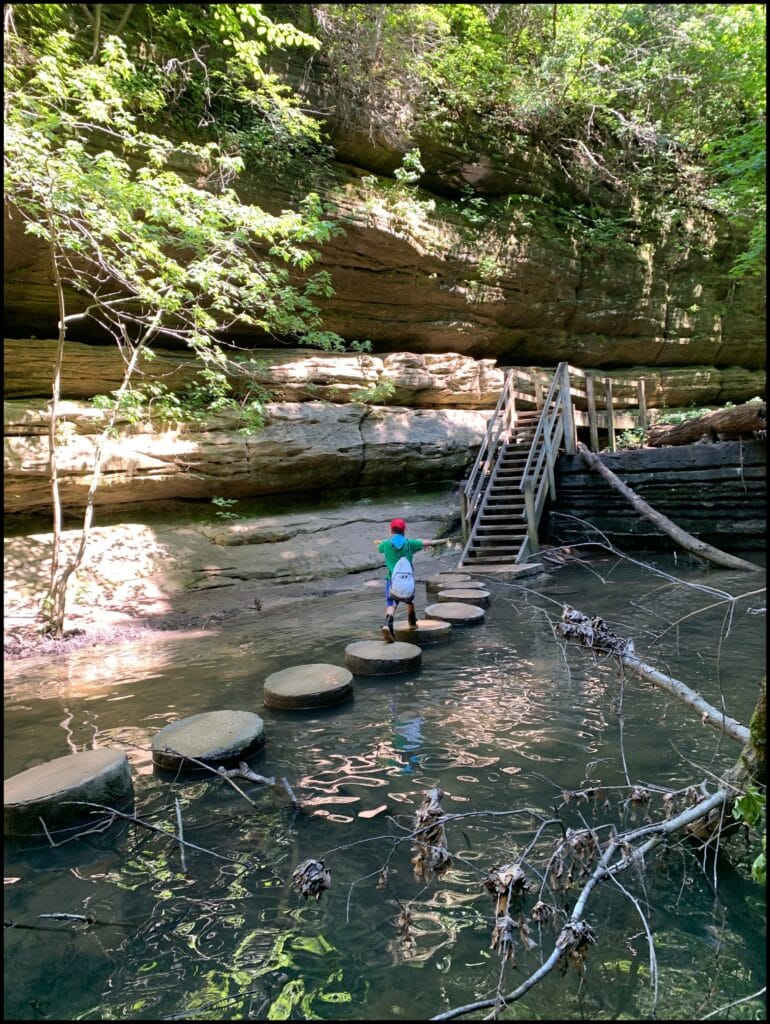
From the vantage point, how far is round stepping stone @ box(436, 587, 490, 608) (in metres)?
9.30

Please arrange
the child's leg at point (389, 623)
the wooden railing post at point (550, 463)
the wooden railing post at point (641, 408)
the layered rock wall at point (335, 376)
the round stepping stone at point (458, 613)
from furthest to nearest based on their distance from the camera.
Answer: the wooden railing post at point (641, 408) < the wooden railing post at point (550, 463) < the layered rock wall at point (335, 376) < the round stepping stone at point (458, 613) < the child's leg at point (389, 623)

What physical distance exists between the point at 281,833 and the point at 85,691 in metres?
4.12

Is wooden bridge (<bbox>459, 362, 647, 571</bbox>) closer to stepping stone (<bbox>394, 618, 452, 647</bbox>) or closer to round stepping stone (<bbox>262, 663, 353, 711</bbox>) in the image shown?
stepping stone (<bbox>394, 618, 452, 647</bbox>)

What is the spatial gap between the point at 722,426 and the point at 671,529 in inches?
177

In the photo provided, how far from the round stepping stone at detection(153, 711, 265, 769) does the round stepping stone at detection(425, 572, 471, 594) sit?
596 centimetres

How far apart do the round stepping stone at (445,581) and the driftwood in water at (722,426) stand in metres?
6.07

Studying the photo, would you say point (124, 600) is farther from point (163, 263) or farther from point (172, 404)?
point (163, 263)

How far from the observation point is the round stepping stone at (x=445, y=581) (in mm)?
10507

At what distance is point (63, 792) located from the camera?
379 cm

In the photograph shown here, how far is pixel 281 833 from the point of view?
11.9 ft

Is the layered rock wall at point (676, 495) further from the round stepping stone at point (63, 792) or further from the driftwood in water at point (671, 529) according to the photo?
the round stepping stone at point (63, 792)

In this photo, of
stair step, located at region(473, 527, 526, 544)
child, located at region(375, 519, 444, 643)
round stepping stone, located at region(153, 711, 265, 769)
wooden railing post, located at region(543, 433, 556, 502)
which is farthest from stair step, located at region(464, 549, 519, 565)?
round stepping stone, located at region(153, 711, 265, 769)

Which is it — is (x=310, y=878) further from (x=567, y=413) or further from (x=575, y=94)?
(x=575, y=94)

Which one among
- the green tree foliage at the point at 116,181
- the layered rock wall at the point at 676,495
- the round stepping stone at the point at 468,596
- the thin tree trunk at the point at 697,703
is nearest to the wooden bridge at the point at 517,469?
the layered rock wall at the point at 676,495
